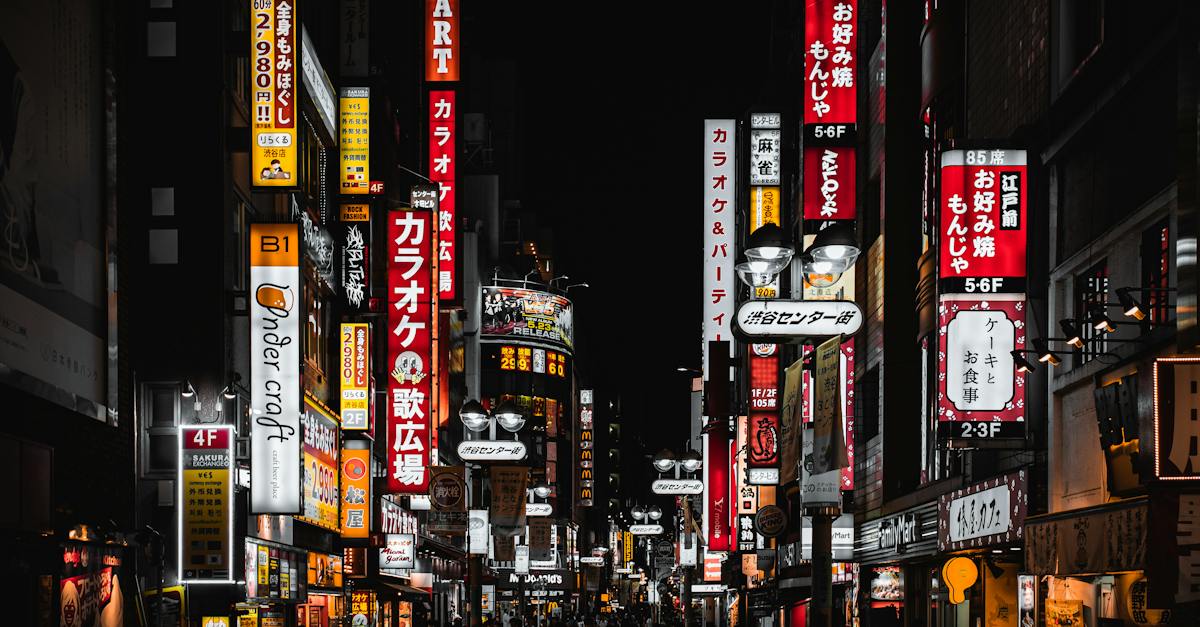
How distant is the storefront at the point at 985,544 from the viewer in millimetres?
19922

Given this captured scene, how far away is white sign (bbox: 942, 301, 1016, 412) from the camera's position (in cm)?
1917

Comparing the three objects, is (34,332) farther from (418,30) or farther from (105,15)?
(418,30)

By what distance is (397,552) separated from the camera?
130ft

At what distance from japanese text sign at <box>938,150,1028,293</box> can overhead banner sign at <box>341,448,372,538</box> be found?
1942 cm

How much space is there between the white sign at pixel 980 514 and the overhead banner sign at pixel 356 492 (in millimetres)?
16721

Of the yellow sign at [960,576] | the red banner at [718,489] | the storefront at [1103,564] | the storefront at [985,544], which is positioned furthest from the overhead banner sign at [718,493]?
the storefront at [1103,564]

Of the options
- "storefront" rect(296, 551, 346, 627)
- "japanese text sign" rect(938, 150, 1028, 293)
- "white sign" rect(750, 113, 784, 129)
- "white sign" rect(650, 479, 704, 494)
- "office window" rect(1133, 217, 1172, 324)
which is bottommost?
"storefront" rect(296, 551, 346, 627)

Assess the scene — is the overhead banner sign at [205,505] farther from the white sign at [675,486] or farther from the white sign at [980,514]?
the white sign at [675,486]

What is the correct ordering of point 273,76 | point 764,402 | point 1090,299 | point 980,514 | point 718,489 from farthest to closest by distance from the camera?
point 718,489
point 764,402
point 273,76
point 980,514
point 1090,299

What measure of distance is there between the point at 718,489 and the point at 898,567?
19.5 metres

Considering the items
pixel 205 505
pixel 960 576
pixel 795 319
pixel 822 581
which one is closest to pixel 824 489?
pixel 822 581

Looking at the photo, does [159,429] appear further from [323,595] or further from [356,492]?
[356,492]

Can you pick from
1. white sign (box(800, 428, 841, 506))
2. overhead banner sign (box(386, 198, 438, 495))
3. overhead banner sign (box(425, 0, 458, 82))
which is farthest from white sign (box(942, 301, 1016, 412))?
overhead banner sign (box(425, 0, 458, 82))

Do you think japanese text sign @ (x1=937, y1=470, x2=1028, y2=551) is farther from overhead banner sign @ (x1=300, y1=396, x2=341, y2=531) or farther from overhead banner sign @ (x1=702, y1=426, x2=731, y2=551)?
overhead banner sign @ (x1=702, y1=426, x2=731, y2=551)
